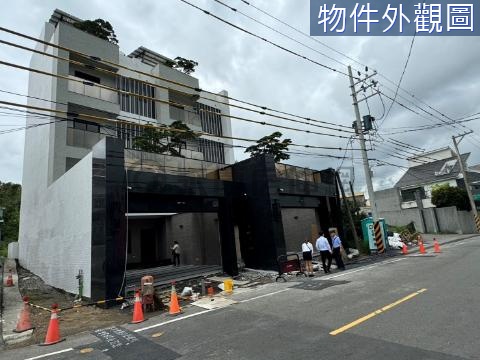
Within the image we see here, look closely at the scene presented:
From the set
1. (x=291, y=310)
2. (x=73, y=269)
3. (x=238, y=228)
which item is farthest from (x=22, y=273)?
(x=291, y=310)

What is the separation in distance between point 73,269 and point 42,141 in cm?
1315

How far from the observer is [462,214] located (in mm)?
35875

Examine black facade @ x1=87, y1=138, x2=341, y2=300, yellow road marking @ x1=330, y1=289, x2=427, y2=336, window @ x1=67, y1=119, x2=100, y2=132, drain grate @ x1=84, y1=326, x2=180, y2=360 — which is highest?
window @ x1=67, y1=119, x2=100, y2=132

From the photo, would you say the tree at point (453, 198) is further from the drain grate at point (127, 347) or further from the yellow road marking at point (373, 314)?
the drain grate at point (127, 347)

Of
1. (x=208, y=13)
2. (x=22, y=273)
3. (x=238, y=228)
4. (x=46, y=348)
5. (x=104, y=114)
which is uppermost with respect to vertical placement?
(x=104, y=114)

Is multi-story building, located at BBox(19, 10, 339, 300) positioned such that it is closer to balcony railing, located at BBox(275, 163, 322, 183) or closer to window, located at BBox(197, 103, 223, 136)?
balcony railing, located at BBox(275, 163, 322, 183)

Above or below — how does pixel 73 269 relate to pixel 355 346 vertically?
above

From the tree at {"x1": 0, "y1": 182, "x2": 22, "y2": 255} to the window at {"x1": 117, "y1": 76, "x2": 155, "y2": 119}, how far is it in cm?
1979

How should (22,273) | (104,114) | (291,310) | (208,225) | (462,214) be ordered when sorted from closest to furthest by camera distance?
(291,310)
(22,273)
(208,225)
(104,114)
(462,214)

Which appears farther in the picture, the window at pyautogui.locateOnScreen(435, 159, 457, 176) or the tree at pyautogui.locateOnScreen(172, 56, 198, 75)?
the window at pyautogui.locateOnScreen(435, 159, 457, 176)

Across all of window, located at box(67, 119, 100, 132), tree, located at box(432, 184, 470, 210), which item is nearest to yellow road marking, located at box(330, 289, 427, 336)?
window, located at box(67, 119, 100, 132)

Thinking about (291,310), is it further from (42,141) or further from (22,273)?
(42,141)

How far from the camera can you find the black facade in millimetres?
12383

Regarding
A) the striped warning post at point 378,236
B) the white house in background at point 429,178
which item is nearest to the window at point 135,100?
the striped warning post at point 378,236
